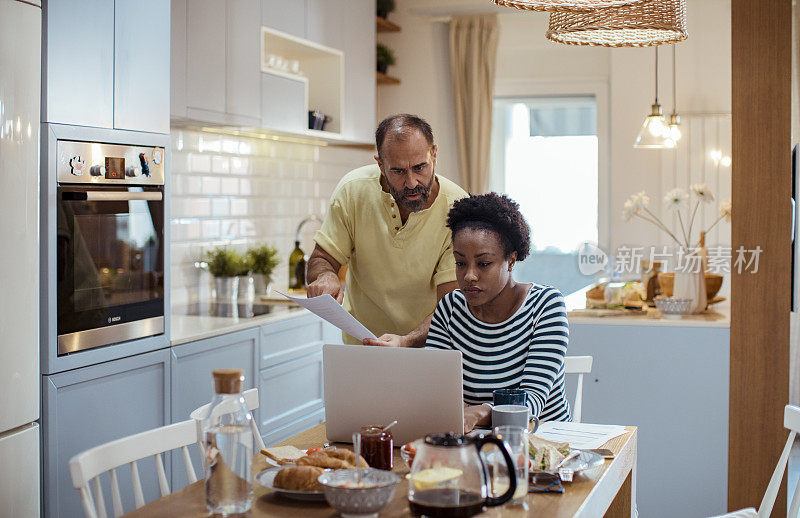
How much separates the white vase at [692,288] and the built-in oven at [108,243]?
227cm

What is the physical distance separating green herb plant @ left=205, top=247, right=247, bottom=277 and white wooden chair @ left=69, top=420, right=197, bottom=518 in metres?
2.51

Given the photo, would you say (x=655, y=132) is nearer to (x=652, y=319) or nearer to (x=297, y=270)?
(x=652, y=319)

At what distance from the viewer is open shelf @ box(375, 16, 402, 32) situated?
5924 mm

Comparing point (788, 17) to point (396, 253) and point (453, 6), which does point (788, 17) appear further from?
point (453, 6)

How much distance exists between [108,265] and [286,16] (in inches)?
85.3

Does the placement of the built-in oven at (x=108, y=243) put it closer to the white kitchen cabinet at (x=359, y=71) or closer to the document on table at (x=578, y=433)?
the document on table at (x=578, y=433)

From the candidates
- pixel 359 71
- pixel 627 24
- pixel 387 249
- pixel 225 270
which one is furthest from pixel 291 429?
pixel 627 24

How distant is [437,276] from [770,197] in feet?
4.62

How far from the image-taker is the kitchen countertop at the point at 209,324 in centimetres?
340

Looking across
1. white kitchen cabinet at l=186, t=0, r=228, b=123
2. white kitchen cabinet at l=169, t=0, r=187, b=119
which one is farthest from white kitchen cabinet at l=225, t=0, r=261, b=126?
white kitchen cabinet at l=169, t=0, r=187, b=119

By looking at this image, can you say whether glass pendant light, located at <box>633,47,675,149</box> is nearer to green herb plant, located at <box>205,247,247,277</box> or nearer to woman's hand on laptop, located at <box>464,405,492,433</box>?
green herb plant, located at <box>205,247,247,277</box>

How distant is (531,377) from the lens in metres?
2.15

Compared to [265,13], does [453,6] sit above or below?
above

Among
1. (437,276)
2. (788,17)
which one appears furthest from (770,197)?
(437,276)
